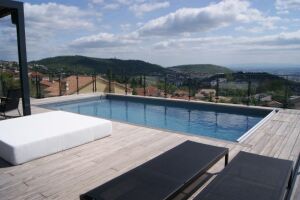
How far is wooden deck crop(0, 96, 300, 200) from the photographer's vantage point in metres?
3.01

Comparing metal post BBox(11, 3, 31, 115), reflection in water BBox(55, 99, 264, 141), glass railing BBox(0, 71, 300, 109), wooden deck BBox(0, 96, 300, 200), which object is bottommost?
reflection in water BBox(55, 99, 264, 141)

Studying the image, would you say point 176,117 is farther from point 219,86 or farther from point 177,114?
point 219,86

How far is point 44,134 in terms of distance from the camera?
4004 millimetres

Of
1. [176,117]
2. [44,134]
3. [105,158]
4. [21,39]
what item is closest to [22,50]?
[21,39]

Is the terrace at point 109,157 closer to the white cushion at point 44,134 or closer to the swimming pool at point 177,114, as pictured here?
the white cushion at point 44,134

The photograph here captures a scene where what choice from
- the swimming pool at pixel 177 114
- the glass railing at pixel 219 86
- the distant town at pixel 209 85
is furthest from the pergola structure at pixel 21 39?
the swimming pool at pixel 177 114

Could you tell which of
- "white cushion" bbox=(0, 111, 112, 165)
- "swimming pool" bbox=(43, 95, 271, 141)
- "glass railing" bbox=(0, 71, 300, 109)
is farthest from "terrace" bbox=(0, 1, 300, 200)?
"glass railing" bbox=(0, 71, 300, 109)

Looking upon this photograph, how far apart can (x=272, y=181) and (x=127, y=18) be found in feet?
40.5

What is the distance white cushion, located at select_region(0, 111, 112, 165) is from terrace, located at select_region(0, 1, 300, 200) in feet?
0.37

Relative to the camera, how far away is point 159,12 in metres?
12.5

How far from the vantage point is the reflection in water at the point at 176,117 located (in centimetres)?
702

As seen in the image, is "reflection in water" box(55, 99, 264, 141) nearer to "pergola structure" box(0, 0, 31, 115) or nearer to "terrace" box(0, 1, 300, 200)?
"terrace" box(0, 1, 300, 200)

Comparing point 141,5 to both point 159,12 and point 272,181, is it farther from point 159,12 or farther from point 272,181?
point 272,181

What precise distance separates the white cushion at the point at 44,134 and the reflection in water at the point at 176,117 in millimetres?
2658
